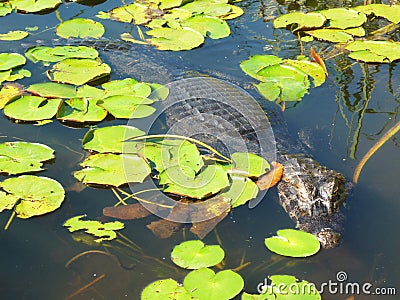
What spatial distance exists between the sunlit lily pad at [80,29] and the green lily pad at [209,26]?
0.81m

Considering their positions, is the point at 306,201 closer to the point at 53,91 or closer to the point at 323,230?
the point at 323,230

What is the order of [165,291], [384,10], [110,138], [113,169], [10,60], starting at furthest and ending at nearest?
[384,10] < [10,60] < [110,138] < [113,169] < [165,291]

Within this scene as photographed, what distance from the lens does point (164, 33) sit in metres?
4.99

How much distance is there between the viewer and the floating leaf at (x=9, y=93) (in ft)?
13.1

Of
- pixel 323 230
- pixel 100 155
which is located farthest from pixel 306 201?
pixel 100 155

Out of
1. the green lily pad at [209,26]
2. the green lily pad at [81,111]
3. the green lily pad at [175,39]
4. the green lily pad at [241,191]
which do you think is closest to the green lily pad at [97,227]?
the green lily pad at [241,191]

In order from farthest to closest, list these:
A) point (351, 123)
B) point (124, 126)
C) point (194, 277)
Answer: point (351, 123) → point (124, 126) → point (194, 277)

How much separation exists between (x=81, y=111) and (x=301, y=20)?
97.4 inches

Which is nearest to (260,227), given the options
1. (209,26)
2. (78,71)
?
(78,71)

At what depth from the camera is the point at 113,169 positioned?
335 centimetres

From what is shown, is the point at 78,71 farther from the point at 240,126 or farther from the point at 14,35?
the point at 240,126

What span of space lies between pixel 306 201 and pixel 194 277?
919mm

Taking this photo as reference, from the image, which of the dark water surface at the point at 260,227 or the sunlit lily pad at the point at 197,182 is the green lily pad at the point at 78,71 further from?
the sunlit lily pad at the point at 197,182

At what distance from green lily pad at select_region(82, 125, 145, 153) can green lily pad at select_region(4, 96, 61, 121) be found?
40cm
